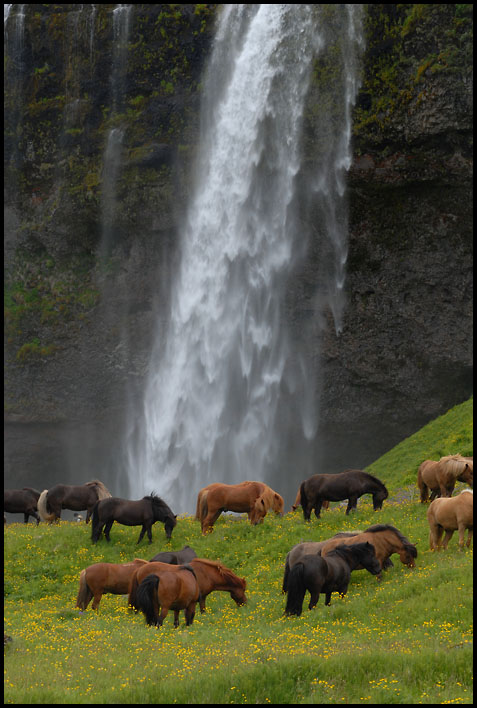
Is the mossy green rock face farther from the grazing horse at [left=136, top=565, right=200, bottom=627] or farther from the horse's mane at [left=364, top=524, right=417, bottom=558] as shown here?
the grazing horse at [left=136, top=565, right=200, bottom=627]

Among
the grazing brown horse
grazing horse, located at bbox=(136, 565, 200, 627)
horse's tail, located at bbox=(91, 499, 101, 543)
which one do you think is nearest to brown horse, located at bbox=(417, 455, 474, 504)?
the grazing brown horse

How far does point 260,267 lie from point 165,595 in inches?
1480

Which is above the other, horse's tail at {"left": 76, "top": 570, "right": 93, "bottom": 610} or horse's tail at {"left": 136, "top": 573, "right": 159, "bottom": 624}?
horse's tail at {"left": 136, "top": 573, "right": 159, "bottom": 624}

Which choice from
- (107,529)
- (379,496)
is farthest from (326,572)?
(107,529)

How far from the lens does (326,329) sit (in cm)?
5319

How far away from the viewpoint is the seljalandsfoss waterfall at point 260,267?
51.4m

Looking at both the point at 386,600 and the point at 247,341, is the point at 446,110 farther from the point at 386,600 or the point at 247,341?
the point at 386,600

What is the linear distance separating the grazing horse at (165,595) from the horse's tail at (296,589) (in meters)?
2.04

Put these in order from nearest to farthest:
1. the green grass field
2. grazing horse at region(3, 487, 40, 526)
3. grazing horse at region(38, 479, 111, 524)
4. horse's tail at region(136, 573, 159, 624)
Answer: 1. the green grass field
2. horse's tail at region(136, 573, 159, 624)
3. grazing horse at region(38, 479, 111, 524)
4. grazing horse at region(3, 487, 40, 526)

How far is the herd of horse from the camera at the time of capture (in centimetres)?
1702

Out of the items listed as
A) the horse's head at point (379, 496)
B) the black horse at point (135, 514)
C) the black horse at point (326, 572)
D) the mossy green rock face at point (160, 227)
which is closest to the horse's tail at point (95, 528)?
the black horse at point (135, 514)

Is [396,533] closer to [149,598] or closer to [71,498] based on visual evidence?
[149,598]

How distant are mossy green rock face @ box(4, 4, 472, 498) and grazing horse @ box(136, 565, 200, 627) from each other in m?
36.8

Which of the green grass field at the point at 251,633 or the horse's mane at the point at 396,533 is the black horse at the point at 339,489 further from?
the horse's mane at the point at 396,533
